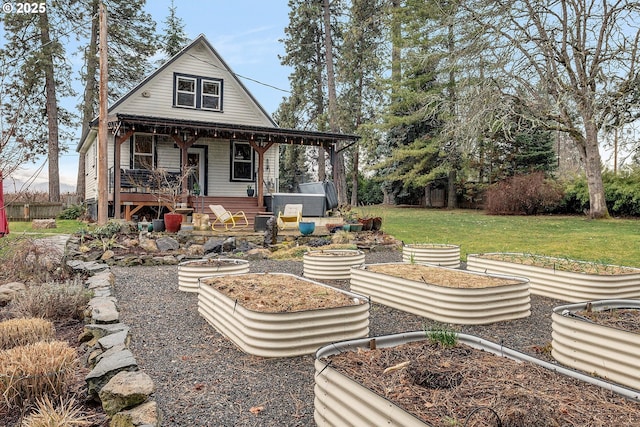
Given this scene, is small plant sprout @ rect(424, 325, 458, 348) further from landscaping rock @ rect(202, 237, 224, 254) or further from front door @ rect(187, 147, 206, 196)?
front door @ rect(187, 147, 206, 196)

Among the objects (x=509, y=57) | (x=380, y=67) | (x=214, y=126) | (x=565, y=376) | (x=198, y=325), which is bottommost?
(x=198, y=325)

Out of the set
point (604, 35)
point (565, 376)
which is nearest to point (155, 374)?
point (565, 376)

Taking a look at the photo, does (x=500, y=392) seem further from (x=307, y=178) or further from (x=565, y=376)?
(x=307, y=178)

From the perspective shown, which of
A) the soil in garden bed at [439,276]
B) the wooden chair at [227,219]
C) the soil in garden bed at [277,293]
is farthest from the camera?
the wooden chair at [227,219]

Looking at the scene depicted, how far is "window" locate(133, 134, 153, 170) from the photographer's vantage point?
16703 mm

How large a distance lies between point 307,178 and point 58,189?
653 inches

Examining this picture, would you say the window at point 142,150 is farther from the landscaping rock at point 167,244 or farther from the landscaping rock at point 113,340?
the landscaping rock at point 113,340

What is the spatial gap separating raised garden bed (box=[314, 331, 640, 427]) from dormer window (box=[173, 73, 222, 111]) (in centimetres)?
1695

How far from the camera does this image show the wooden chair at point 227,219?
40.9 ft

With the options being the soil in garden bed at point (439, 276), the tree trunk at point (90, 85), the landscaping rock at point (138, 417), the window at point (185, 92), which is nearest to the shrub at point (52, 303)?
the landscaping rock at point (138, 417)

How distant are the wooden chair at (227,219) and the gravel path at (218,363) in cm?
630

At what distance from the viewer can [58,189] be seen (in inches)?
956

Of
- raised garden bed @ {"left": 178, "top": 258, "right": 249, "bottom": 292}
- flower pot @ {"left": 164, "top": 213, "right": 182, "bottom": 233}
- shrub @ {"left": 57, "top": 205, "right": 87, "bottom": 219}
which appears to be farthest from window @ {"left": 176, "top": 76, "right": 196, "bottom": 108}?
raised garden bed @ {"left": 178, "top": 258, "right": 249, "bottom": 292}

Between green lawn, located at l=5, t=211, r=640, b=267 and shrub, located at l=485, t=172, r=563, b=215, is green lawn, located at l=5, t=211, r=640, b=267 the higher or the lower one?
the lower one
